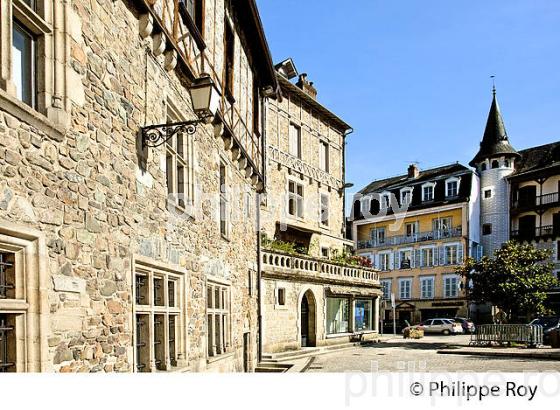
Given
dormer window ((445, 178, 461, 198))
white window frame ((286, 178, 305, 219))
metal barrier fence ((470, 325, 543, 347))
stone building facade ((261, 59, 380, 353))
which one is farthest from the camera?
dormer window ((445, 178, 461, 198))

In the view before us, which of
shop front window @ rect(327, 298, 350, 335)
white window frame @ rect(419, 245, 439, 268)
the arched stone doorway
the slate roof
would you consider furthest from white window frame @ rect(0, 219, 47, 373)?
white window frame @ rect(419, 245, 439, 268)

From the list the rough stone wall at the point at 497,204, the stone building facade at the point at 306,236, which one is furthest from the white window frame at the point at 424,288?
the stone building facade at the point at 306,236

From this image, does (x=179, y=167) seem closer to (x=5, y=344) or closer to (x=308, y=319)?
(x=5, y=344)

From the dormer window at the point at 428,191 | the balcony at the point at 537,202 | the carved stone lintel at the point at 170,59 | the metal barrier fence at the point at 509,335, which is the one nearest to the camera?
the carved stone lintel at the point at 170,59

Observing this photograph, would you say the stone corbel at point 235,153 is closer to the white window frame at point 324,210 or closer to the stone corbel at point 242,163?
the stone corbel at point 242,163

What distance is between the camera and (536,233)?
15227 mm

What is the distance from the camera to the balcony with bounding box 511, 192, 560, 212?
11805 millimetres

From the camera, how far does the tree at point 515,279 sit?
50.3 feet

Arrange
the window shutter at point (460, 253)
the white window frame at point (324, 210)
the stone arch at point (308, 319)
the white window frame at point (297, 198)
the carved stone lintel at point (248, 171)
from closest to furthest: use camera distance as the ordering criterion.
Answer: the carved stone lintel at point (248, 171) < the stone arch at point (308, 319) < the white window frame at point (297, 198) < the white window frame at point (324, 210) < the window shutter at point (460, 253)

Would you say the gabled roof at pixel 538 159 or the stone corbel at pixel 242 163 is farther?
the gabled roof at pixel 538 159

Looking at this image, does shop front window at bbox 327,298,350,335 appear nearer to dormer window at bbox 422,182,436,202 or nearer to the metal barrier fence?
the metal barrier fence

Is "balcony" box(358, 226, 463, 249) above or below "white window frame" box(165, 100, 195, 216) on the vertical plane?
below

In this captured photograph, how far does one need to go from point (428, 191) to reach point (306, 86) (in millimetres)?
12821

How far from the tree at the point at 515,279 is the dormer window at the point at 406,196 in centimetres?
1293
